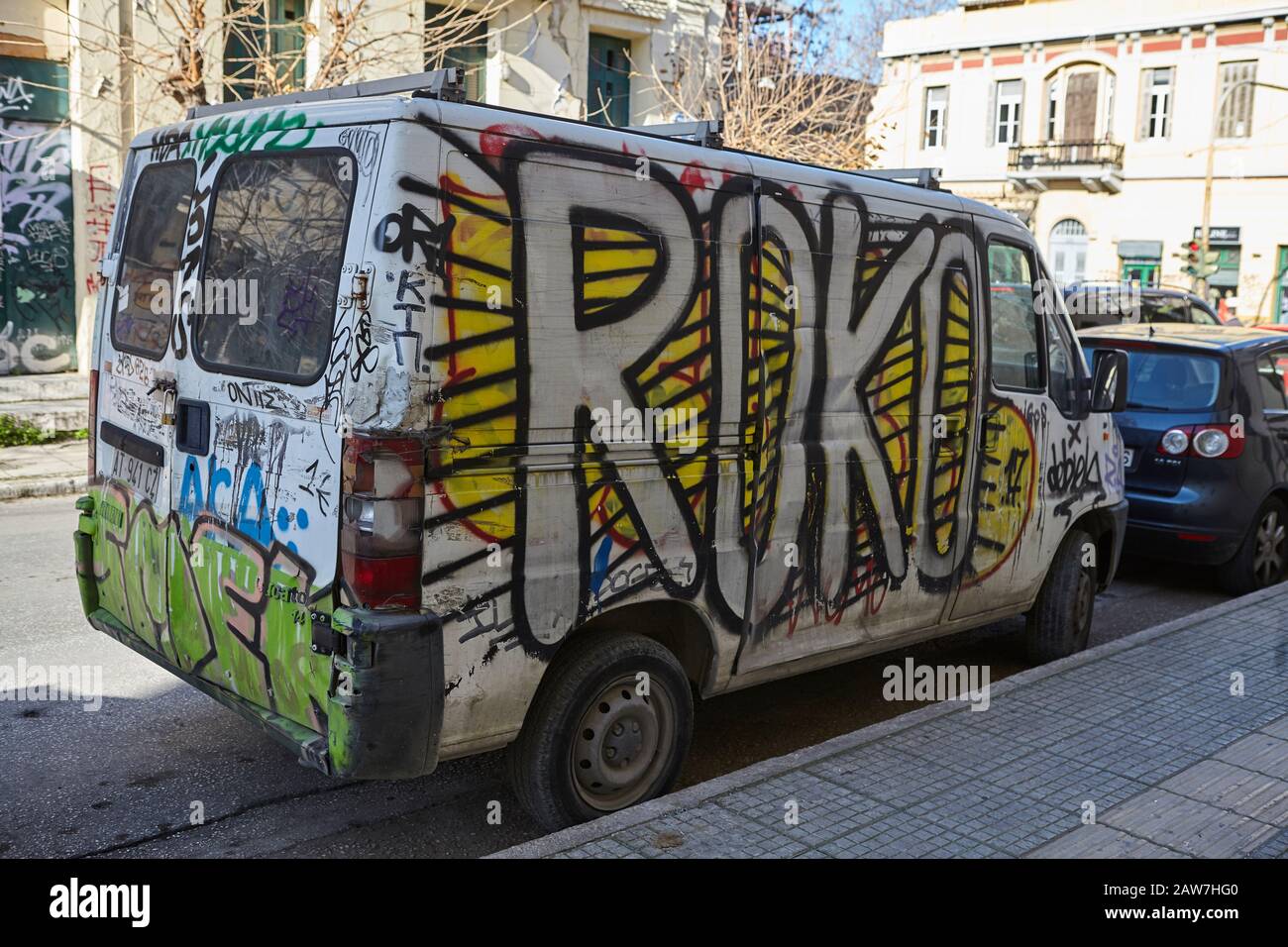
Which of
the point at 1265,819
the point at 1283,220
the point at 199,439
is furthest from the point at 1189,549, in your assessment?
the point at 1283,220

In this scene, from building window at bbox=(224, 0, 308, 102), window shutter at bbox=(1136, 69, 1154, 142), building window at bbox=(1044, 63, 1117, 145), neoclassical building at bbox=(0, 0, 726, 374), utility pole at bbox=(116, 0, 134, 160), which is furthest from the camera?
building window at bbox=(1044, 63, 1117, 145)

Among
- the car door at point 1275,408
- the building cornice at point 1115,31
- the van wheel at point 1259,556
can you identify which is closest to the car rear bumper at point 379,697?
the van wheel at point 1259,556

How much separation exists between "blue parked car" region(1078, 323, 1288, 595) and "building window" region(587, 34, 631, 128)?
41.9 ft

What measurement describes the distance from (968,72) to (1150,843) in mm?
41339

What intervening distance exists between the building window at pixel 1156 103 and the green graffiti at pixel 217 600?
39880 millimetres

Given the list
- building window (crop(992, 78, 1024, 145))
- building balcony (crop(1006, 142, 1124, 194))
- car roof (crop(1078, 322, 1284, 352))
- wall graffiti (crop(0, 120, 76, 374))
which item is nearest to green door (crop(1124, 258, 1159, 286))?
building balcony (crop(1006, 142, 1124, 194))

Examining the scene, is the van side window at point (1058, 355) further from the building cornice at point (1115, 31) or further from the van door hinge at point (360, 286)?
the building cornice at point (1115, 31)

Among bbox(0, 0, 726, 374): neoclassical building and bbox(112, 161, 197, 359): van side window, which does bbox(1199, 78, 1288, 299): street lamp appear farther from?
bbox(112, 161, 197, 359): van side window

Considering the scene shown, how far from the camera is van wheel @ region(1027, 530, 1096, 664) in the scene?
645cm

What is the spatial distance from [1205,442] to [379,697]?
6.46 m

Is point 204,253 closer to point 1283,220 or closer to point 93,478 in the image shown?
point 93,478

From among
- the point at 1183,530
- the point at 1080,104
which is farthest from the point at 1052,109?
the point at 1183,530

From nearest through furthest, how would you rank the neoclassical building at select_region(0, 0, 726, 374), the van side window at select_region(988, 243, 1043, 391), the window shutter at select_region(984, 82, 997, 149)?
the van side window at select_region(988, 243, 1043, 391), the neoclassical building at select_region(0, 0, 726, 374), the window shutter at select_region(984, 82, 997, 149)

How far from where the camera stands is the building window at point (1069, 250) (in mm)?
40719
